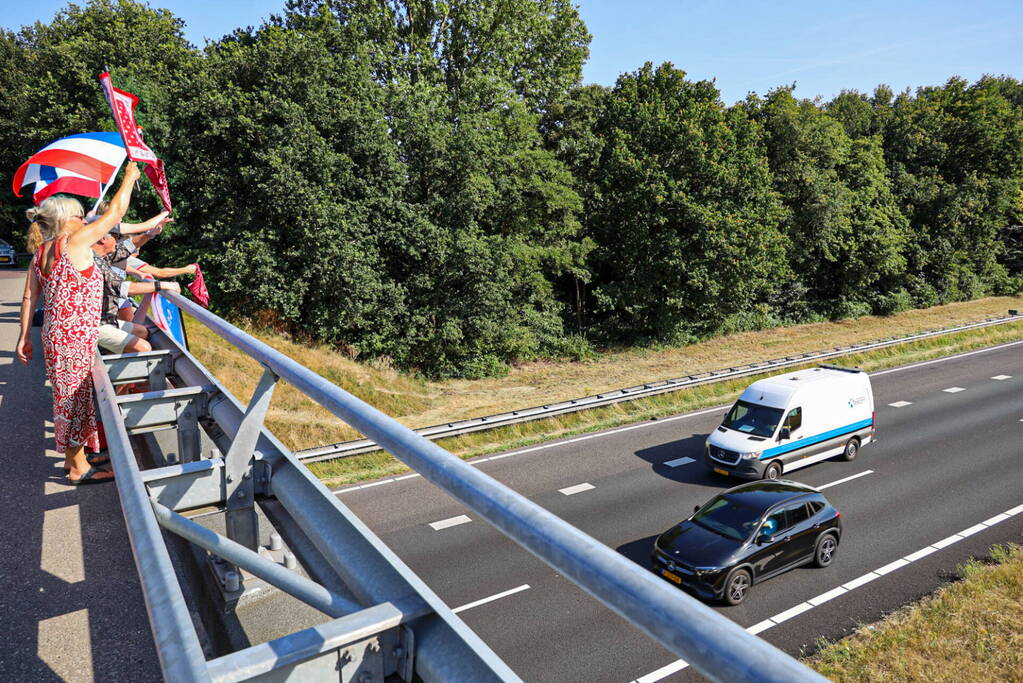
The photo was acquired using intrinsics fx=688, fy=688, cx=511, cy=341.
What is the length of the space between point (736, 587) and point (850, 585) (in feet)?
6.32

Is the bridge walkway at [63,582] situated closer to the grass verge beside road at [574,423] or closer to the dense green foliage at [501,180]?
the grass verge beside road at [574,423]

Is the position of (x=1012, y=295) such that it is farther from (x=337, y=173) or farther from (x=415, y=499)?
(x=415, y=499)

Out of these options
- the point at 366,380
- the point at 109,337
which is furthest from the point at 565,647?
the point at 366,380

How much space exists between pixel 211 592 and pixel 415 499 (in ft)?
36.6

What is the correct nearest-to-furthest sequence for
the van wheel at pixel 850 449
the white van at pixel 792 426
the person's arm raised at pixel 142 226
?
the person's arm raised at pixel 142 226 < the white van at pixel 792 426 < the van wheel at pixel 850 449

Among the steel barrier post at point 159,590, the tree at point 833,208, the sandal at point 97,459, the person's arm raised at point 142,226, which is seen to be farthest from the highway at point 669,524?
the tree at point 833,208

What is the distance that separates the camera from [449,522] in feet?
41.2

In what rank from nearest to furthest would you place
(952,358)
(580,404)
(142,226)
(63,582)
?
(63,582) → (142,226) → (580,404) → (952,358)

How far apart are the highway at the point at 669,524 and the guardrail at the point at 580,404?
1.27m

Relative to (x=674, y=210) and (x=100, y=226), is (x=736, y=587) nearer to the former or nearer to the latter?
(x=100, y=226)

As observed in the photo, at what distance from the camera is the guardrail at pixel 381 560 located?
0.94 meters

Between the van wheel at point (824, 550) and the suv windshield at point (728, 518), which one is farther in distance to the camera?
the van wheel at point (824, 550)

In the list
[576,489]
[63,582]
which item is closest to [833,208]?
[576,489]

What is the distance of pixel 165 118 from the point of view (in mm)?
24281
